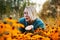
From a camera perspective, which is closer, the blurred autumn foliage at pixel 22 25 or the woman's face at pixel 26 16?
the blurred autumn foliage at pixel 22 25

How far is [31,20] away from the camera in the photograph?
347 centimetres

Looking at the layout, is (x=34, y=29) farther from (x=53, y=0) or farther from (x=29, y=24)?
(x=53, y=0)

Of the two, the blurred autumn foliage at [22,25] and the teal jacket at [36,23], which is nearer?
the blurred autumn foliage at [22,25]

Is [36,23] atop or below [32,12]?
below

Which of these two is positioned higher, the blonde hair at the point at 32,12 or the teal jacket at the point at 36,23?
the blonde hair at the point at 32,12

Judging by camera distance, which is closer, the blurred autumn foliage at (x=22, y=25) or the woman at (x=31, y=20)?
the blurred autumn foliage at (x=22, y=25)

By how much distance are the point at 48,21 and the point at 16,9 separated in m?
0.36

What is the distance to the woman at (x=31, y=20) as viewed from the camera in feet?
11.3

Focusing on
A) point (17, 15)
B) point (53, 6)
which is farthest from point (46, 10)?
point (17, 15)

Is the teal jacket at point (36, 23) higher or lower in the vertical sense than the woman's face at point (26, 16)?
lower

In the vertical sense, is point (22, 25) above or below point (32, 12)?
below

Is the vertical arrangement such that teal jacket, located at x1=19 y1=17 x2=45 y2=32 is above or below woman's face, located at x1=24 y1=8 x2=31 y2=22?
below

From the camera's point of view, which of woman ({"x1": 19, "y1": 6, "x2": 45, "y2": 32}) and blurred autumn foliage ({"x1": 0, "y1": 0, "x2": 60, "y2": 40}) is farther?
woman ({"x1": 19, "y1": 6, "x2": 45, "y2": 32})

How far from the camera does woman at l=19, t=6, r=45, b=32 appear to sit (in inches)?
136
